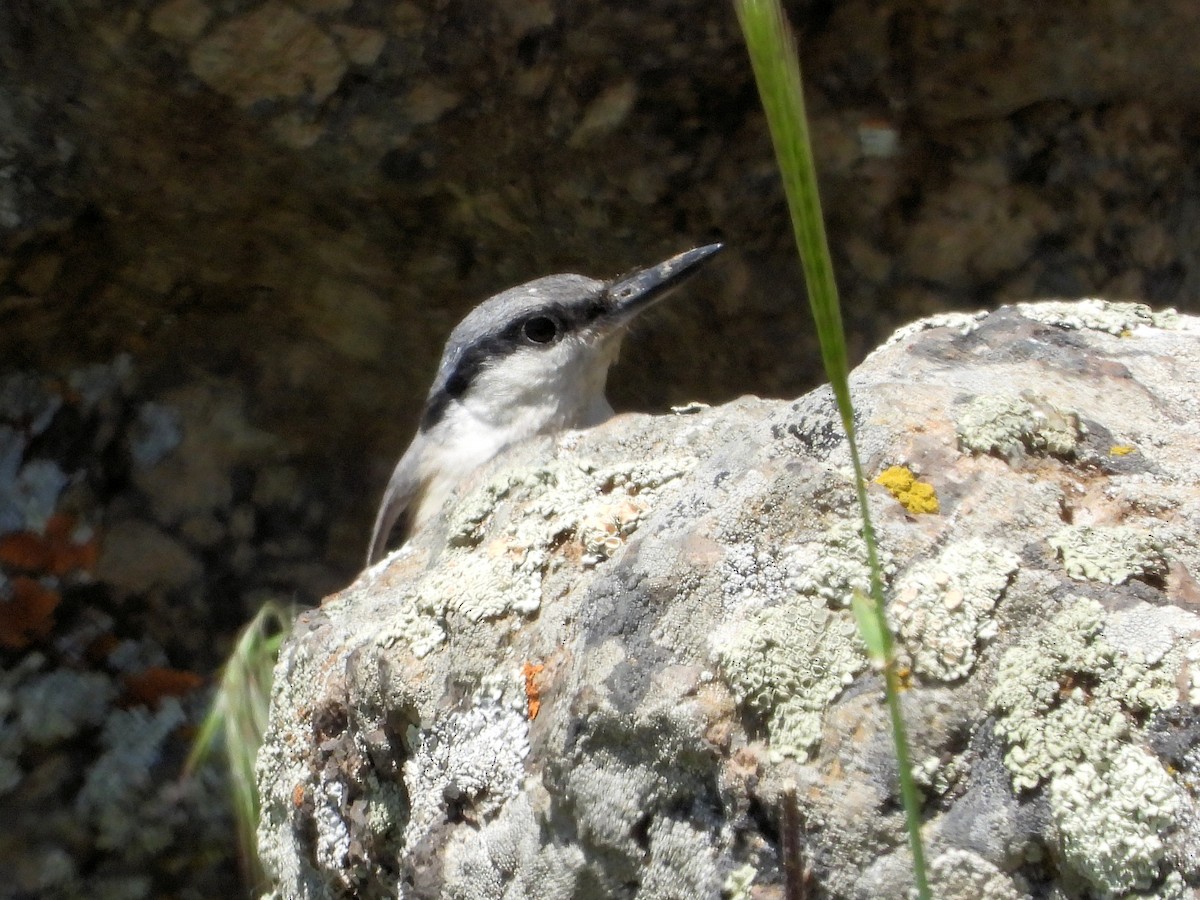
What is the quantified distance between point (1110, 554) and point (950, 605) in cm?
23

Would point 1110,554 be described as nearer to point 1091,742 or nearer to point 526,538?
point 1091,742

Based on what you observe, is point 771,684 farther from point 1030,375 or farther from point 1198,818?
point 1030,375

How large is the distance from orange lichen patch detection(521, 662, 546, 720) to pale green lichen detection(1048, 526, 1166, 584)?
0.78 meters

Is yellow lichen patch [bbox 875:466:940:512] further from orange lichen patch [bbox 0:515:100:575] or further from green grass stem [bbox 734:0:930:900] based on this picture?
orange lichen patch [bbox 0:515:100:575]

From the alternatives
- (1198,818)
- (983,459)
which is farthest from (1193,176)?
(1198,818)

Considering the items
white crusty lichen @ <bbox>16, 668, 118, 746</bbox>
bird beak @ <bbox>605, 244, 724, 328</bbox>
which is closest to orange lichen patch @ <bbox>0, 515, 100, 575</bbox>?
white crusty lichen @ <bbox>16, 668, 118, 746</bbox>

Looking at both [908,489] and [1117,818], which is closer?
[1117,818]

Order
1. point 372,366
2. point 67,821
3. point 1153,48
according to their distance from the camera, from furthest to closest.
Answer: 1. point 372,366
2. point 67,821
3. point 1153,48

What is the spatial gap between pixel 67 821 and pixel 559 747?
306cm

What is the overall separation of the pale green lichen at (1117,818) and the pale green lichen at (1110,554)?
0.92 ft

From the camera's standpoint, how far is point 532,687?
6.64 ft

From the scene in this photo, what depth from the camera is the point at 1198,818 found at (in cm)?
144

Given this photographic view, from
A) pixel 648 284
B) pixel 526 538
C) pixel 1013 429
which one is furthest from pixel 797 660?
pixel 648 284

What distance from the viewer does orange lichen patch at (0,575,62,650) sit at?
4.31 meters
